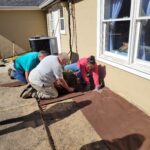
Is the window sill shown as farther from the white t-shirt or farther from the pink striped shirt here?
the white t-shirt

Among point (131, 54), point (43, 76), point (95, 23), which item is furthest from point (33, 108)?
point (95, 23)

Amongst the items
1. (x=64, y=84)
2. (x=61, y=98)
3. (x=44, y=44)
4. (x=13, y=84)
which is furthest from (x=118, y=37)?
(x=44, y=44)

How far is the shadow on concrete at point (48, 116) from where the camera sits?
290 centimetres

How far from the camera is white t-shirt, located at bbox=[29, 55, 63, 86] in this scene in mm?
3514

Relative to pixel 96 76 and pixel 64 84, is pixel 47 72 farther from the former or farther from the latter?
pixel 96 76

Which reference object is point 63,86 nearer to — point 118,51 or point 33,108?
point 33,108

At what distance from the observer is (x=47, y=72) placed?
361cm

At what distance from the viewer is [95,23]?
4273 millimetres

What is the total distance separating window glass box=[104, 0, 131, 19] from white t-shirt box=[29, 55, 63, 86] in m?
1.63

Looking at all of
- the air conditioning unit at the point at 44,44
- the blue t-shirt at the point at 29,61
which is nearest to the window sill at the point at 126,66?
the blue t-shirt at the point at 29,61

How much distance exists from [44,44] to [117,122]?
607 cm

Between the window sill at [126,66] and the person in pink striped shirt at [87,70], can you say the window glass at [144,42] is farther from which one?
the person in pink striped shirt at [87,70]

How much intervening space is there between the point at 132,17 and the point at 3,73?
17.0 feet

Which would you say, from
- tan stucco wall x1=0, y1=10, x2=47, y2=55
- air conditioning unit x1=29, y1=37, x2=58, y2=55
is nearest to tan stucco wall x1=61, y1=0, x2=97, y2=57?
air conditioning unit x1=29, y1=37, x2=58, y2=55
